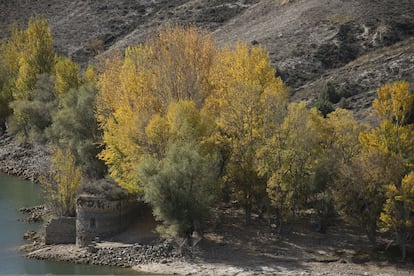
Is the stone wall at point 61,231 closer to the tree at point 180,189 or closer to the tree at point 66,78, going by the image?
the tree at point 180,189

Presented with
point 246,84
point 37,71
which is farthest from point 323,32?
point 246,84

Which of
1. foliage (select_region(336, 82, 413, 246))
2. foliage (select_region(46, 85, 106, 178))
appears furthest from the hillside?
foliage (select_region(46, 85, 106, 178))

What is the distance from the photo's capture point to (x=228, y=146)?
39375 mm

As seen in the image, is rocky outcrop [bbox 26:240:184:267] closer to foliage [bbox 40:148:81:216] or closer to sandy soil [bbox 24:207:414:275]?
sandy soil [bbox 24:207:414:275]

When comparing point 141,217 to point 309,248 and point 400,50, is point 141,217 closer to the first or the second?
point 309,248

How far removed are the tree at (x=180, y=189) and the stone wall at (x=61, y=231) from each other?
16.8 ft

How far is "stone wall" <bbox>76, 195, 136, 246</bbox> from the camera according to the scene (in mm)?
37938

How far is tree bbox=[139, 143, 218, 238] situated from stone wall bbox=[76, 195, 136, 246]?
3.04 m

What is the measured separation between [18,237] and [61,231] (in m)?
2.90

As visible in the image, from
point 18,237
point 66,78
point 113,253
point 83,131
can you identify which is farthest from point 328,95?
point 113,253

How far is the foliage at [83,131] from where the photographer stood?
154 ft

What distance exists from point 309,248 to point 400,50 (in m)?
39.0

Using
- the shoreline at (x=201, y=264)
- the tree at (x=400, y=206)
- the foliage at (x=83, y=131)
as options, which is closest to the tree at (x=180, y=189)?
the shoreline at (x=201, y=264)

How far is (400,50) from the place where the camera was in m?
70.1
